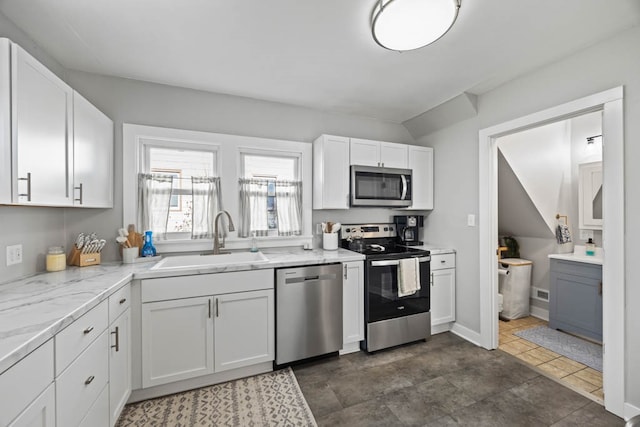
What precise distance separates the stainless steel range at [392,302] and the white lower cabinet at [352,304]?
57mm

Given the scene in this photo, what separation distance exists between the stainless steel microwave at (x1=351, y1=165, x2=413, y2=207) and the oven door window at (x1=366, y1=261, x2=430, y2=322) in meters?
0.73

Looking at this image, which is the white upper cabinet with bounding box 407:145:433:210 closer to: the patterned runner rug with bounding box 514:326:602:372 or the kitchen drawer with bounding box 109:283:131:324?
the patterned runner rug with bounding box 514:326:602:372

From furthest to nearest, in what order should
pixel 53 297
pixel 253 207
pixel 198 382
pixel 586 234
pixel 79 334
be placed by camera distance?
→ 1. pixel 586 234
2. pixel 253 207
3. pixel 198 382
4. pixel 53 297
5. pixel 79 334

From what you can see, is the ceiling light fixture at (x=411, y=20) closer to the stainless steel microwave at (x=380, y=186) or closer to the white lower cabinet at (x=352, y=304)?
the stainless steel microwave at (x=380, y=186)

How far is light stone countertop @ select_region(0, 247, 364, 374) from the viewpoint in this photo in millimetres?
903

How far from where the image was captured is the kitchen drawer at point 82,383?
3.54 feet

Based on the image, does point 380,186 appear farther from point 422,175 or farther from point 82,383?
point 82,383

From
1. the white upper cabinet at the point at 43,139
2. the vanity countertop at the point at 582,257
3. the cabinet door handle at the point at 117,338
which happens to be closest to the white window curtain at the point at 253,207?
the white upper cabinet at the point at 43,139

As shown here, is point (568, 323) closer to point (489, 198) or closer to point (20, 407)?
point (489, 198)

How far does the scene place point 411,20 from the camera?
4.71 ft

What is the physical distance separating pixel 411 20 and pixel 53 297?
2.32m

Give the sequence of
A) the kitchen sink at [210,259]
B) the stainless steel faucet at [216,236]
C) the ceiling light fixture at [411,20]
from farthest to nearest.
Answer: the stainless steel faucet at [216,236] < the kitchen sink at [210,259] < the ceiling light fixture at [411,20]

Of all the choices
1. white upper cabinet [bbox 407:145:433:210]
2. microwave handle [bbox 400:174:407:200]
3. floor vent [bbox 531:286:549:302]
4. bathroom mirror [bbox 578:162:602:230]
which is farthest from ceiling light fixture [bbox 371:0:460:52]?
floor vent [bbox 531:286:549:302]

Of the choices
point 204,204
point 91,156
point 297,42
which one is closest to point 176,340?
point 204,204
